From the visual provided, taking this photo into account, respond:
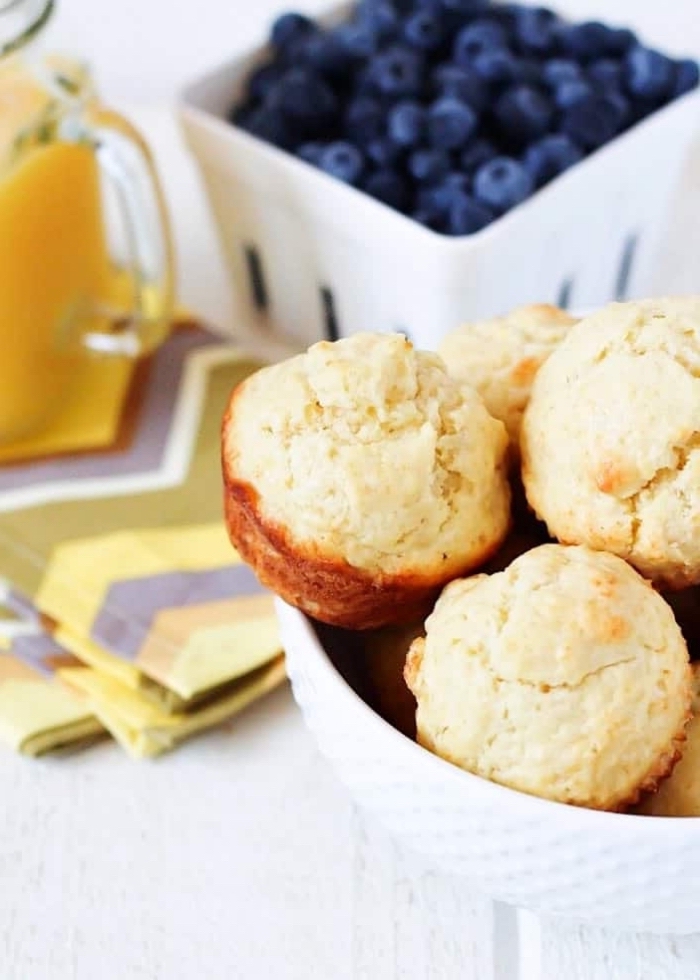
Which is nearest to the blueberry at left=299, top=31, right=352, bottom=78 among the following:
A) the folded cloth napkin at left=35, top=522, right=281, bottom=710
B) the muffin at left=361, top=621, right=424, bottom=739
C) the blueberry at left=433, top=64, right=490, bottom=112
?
the blueberry at left=433, top=64, right=490, bottom=112

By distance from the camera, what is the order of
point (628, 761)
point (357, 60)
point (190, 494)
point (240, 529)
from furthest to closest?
point (357, 60) < point (190, 494) < point (240, 529) < point (628, 761)

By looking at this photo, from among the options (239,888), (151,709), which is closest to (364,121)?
(151,709)

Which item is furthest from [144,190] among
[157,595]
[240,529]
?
[240,529]

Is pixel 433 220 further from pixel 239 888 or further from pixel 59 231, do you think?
pixel 239 888

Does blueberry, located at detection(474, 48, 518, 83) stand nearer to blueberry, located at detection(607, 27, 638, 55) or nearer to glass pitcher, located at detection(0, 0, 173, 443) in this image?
blueberry, located at detection(607, 27, 638, 55)

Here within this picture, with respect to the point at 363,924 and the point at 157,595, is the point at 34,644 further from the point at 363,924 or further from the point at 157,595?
the point at 363,924

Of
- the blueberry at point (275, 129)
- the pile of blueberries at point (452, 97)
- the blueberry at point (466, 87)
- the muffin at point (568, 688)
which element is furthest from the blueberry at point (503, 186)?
the muffin at point (568, 688)
